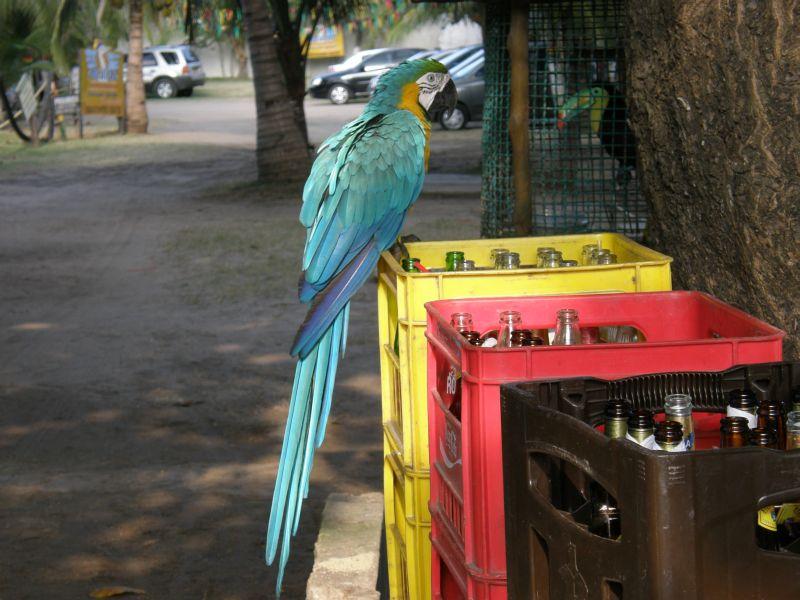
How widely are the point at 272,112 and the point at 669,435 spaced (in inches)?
448

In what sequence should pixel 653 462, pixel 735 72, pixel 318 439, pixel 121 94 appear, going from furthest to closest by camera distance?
pixel 121 94, pixel 318 439, pixel 735 72, pixel 653 462

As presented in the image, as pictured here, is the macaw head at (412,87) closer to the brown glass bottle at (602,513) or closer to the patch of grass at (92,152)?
the brown glass bottle at (602,513)

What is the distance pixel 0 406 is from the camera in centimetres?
545

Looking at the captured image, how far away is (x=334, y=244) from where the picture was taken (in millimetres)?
3223

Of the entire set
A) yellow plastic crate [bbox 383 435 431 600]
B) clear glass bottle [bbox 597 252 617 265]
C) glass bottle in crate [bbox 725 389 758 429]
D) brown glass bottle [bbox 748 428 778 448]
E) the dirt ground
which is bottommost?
the dirt ground

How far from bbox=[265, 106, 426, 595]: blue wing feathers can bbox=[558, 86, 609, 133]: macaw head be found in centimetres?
253

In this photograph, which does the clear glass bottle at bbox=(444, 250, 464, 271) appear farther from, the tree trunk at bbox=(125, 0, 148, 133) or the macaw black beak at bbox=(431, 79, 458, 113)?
the tree trunk at bbox=(125, 0, 148, 133)

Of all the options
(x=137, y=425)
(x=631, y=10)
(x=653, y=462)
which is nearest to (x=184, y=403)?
(x=137, y=425)

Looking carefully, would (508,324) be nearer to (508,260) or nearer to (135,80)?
(508,260)

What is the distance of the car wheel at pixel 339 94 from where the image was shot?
99.5 feet

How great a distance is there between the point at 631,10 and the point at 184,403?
3290 millimetres

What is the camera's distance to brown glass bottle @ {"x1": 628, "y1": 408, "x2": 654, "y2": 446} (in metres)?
1.69

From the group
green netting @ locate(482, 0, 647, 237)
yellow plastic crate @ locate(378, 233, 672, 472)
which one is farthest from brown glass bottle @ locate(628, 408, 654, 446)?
green netting @ locate(482, 0, 647, 237)

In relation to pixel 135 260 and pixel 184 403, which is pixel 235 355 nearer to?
pixel 184 403
